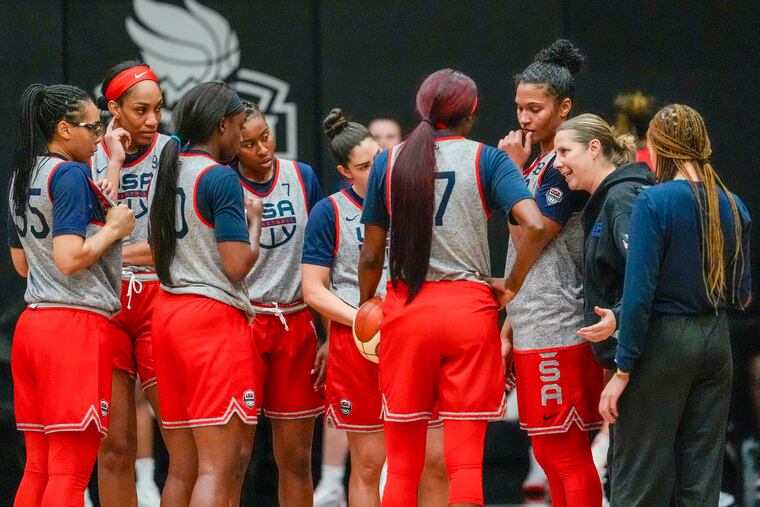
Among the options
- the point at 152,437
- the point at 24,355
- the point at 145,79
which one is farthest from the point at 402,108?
the point at 24,355

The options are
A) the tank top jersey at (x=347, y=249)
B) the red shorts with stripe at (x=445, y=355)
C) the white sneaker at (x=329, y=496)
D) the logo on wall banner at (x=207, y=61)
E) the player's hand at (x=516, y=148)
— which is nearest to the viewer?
the red shorts with stripe at (x=445, y=355)

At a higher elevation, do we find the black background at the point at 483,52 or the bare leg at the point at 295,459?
the black background at the point at 483,52

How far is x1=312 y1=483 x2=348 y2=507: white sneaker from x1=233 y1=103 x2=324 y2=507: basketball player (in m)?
1.29

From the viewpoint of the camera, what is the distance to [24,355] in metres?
4.44

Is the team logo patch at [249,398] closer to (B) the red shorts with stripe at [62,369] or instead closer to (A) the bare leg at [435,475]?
(B) the red shorts with stripe at [62,369]

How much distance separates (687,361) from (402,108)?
3.14 meters

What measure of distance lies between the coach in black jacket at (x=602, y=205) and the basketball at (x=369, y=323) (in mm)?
764

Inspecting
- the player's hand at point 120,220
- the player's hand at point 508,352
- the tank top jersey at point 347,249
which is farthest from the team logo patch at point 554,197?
the player's hand at point 120,220

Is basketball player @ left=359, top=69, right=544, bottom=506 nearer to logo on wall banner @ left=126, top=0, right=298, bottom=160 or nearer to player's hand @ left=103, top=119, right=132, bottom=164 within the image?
player's hand @ left=103, top=119, right=132, bottom=164

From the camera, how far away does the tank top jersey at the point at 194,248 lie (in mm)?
4320

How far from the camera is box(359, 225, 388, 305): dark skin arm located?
429 centimetres

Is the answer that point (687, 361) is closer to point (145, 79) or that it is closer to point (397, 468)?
point (397, 468)

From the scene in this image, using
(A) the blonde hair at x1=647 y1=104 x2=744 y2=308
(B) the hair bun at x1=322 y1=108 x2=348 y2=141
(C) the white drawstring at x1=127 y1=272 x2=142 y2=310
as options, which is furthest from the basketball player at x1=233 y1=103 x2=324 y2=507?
(A) the blonde hair at x1=647 y1=104 x2=744 y2=308

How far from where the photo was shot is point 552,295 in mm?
4453
